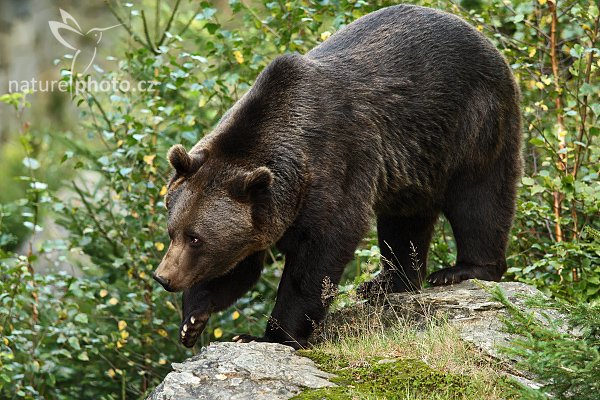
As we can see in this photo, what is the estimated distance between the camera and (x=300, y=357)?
218 inches

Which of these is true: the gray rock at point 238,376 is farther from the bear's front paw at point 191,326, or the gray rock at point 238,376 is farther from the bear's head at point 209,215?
the bear's front paw at point 191,326

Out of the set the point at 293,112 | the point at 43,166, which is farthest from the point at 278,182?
the point at 43,166

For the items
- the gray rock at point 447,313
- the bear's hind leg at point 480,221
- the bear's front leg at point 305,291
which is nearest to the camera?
the gray rock at point 447,313

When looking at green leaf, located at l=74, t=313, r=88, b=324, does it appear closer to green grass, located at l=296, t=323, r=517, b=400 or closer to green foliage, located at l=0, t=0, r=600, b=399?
green foliage, located at l=0, t=0, r=600, b=399

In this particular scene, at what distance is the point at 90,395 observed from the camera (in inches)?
382

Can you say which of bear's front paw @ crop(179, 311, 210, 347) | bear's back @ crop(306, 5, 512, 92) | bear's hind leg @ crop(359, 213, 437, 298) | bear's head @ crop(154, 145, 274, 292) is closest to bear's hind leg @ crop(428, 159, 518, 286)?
bear's hind leg @ crop(359, 213, 437, 298)

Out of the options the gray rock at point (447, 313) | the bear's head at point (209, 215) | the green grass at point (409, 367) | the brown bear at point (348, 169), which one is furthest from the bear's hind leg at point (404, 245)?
the bear's head at point (209, 215)

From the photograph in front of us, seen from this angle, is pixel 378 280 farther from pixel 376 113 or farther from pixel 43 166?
pixel 43 166

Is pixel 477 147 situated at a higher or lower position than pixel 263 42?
lower

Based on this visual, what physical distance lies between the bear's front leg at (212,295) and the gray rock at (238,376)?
86cm

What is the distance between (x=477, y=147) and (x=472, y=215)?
0.50m

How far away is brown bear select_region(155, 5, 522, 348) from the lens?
19.5ft

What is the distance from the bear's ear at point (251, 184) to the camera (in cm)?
582

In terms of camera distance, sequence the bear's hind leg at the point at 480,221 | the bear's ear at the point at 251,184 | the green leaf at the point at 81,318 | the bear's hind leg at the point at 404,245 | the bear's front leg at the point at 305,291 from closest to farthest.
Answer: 1. the bear's ear at the point at 251,184
2. the bear's front leg at the point at 305,291
3. the bear's hind leg at the point at 480,221
4. the bear's hind leg at the point at 404,245
5. the green leaf at the point at 81,318
